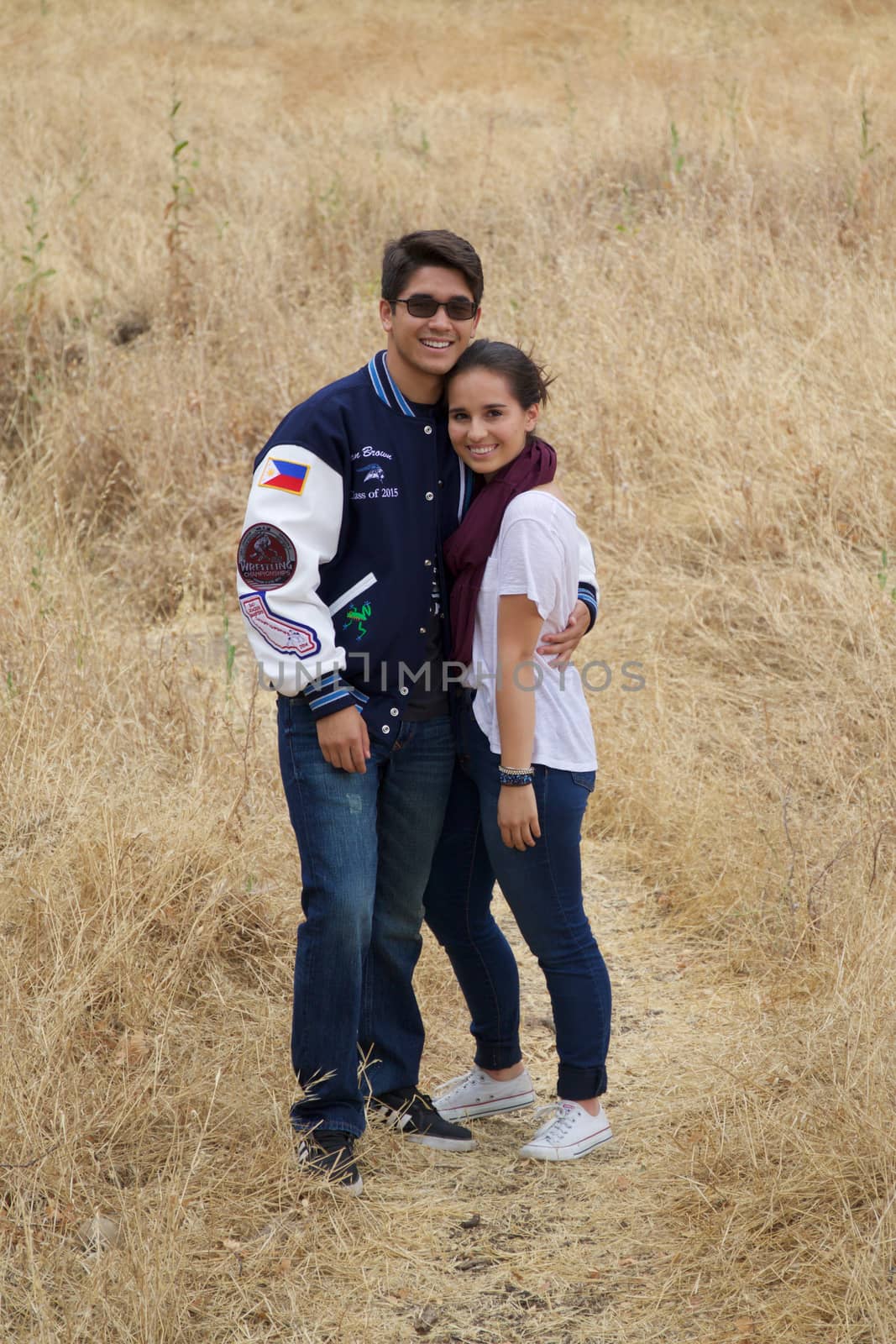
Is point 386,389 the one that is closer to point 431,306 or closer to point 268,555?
point 431,306

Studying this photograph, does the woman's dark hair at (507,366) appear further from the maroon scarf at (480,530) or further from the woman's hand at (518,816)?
the woman's hand at (518,816)

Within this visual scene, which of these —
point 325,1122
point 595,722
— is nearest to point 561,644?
point 325,1122

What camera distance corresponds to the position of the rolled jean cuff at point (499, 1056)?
10.6 feet

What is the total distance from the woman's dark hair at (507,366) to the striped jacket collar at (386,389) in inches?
4.5

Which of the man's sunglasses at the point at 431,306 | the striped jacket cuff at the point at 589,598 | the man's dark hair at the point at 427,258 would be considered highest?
the man's dark hair at the point at 427,258

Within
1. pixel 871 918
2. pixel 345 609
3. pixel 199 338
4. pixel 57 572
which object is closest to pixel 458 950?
pixel 345 609

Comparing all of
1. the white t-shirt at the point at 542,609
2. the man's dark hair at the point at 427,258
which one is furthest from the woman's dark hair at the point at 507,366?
the white t-shirt at the point at 542,609

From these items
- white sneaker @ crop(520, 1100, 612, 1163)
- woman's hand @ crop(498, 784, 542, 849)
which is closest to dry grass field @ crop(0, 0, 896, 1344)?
white sneaker @ crop(520, 1100, 612, 1163)

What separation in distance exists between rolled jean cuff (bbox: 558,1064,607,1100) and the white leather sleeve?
117 centimetres

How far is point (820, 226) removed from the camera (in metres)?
8.05

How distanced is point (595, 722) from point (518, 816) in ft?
7.40

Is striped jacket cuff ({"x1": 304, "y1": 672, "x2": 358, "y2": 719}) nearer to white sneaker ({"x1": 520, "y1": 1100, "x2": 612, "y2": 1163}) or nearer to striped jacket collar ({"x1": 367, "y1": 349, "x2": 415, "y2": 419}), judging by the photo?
striped jacket collar ({"x1": 367, "y1": 349, "x2": 415, "y2": 419})

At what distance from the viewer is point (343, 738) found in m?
2.64

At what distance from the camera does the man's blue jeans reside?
2.70 m
